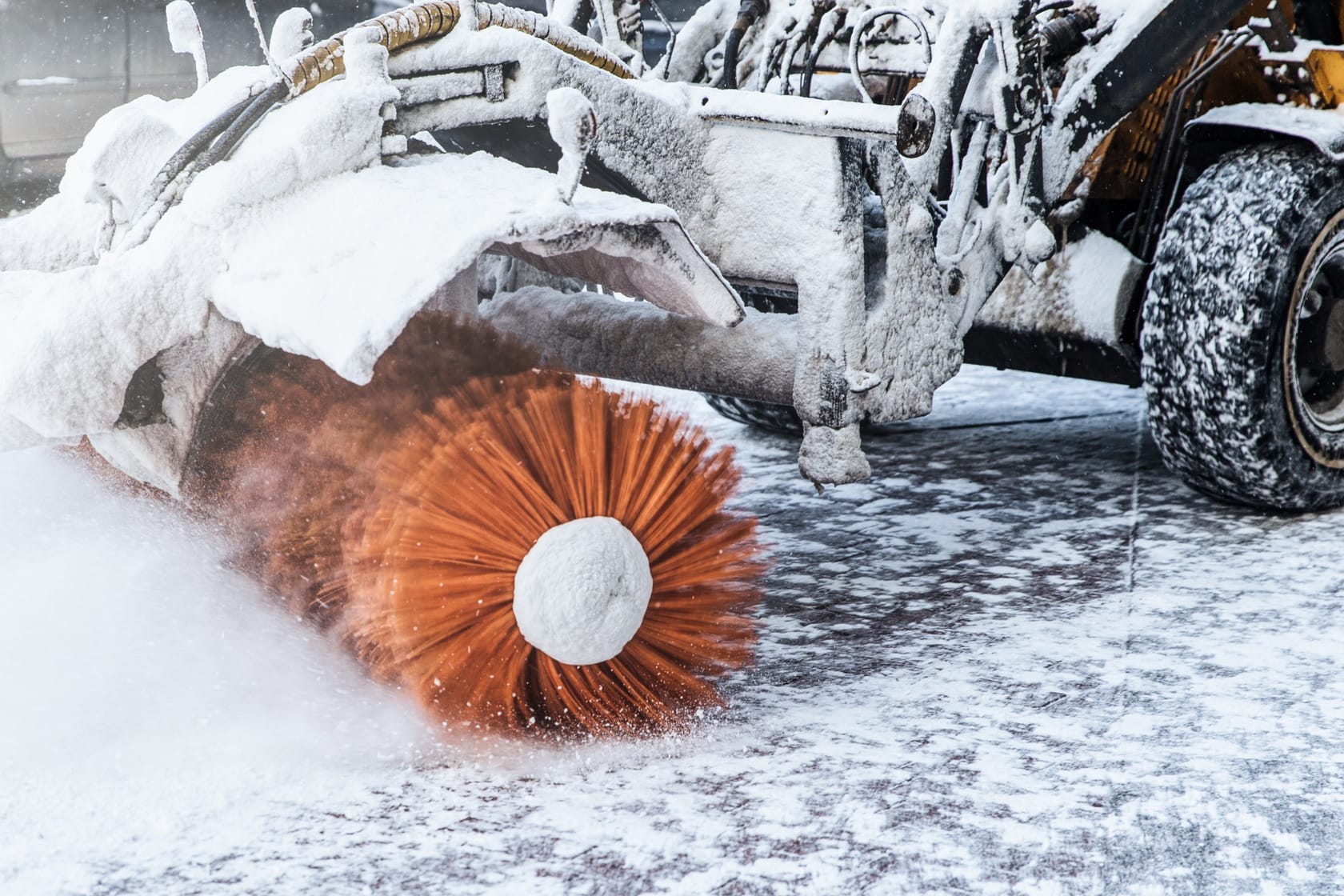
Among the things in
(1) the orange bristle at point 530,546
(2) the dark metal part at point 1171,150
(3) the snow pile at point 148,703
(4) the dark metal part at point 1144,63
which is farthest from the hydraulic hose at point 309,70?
(2) the dark metal part at point 1171,150

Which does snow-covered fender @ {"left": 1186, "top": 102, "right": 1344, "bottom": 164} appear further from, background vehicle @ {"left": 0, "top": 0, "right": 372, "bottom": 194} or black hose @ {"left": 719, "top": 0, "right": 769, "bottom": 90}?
background vehicle @ {"left": 0, "top": 0, "right": 372, "bottom": 194}

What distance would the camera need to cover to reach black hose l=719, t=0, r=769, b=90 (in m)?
3.58

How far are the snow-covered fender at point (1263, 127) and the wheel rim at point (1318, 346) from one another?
195 millimetres

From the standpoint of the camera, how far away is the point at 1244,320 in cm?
310

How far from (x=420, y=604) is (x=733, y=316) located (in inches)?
28.1

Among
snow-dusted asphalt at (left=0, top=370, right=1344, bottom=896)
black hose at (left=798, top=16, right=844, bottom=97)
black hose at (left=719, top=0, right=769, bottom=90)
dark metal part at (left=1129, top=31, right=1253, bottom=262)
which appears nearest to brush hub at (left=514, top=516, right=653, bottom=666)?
snow-dusted asphalt at (left=0, top=370, right=1344, bottom=896)

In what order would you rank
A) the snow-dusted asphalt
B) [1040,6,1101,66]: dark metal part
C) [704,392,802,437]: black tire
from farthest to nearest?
Answer: [704,392,802,437]: black tire < [1040,6,1101,66]: dark metal part < the snow-dusted asphalt

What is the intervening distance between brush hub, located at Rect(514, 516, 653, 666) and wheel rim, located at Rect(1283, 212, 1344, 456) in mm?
1879

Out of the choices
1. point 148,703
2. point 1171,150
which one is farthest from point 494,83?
point 1171,150

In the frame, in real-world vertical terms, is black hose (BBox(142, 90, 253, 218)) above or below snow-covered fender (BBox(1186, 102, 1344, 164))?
below

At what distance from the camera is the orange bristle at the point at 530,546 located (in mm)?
2059

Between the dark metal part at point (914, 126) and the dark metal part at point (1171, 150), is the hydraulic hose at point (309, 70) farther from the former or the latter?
the dark metal part at point (1171, 150)

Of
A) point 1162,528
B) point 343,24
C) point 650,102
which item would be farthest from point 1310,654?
point 343,24

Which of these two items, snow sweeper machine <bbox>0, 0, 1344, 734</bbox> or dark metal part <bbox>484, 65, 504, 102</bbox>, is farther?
dark metal part <bbox>484, 65, 504, 102</bbox>
